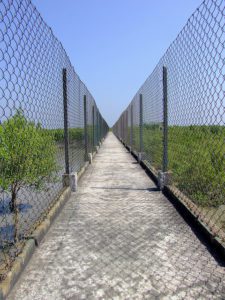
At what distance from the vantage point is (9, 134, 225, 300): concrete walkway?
2504 mm

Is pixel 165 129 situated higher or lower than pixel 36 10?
lower

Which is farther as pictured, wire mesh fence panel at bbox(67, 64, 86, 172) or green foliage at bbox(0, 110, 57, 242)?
wire mesh fence panel at bbox(67, 64, 86, 172)

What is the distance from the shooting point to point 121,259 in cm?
307

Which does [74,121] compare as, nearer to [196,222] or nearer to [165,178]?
[165,178]

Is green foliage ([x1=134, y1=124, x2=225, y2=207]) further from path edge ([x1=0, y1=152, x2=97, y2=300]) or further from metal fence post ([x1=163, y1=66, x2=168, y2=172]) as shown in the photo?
path edge ([x1=0, y1=152, x2=97, y2=300])

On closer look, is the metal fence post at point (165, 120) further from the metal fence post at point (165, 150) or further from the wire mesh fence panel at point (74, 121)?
the wire mesh fence panel at point (74, 121)

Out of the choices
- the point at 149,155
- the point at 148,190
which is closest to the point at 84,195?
the point at 148,190

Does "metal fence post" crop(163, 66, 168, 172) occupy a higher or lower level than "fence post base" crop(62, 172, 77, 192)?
higher

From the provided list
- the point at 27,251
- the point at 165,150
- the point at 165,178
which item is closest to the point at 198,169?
the point at 165,178

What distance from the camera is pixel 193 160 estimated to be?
7.41 meters

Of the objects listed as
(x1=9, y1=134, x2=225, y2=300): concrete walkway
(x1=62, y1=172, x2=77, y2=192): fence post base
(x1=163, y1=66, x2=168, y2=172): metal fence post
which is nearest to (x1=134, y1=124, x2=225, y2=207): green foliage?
(x1=163, y1=66, x2=168, y2=172): metal fence post

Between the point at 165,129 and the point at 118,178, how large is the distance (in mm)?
2241

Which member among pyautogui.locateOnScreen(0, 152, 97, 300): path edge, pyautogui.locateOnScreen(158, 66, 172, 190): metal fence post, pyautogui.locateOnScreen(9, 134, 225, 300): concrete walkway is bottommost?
pyautogui.locateOnScreen(9, 134, 225, 300): concrete walkway

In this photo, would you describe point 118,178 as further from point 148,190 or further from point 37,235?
point 37,235
